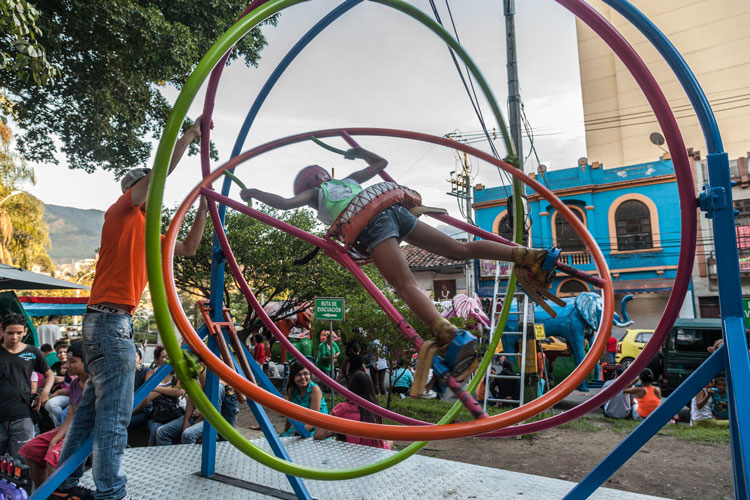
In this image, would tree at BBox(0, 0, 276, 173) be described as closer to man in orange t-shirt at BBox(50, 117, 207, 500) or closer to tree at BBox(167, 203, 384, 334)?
tree at BBox(167, 203, 384, 334)

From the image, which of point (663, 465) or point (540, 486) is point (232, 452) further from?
point (663, 465)

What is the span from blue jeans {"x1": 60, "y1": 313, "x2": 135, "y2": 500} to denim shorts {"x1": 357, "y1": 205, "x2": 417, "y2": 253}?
1.24 metres

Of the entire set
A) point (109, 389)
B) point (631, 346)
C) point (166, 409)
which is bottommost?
point (631, 346)

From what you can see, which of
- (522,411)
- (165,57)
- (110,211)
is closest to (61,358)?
(165,57)

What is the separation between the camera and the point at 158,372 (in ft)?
9.64

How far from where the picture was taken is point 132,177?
2574mm

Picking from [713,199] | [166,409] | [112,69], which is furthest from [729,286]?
[112,69]

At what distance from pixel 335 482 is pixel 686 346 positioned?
10347 mm

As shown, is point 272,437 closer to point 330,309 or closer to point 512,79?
point 330,309

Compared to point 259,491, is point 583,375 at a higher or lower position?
higher

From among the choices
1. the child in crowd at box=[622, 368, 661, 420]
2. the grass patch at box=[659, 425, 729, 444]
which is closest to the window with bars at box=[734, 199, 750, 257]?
the child in crowd at box=[622, 368, 661, 420]

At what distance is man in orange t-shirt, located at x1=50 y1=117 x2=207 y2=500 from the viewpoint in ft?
7.45

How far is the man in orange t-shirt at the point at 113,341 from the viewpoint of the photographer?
227 centimetres

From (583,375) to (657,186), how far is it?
19.8m
